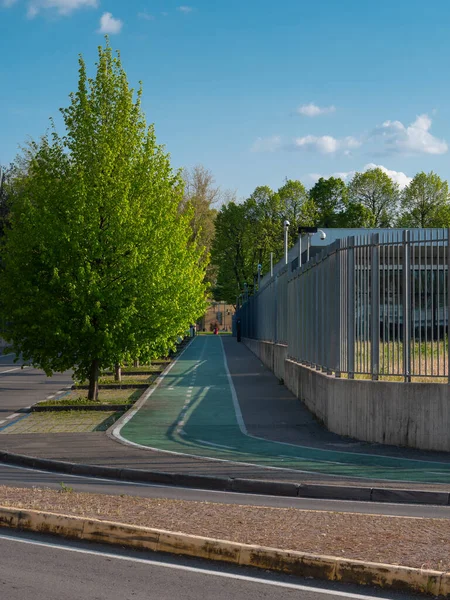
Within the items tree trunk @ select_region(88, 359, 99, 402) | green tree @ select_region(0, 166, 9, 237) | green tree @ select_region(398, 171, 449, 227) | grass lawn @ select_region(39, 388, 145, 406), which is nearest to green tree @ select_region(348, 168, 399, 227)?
green tree @ select_region(398, 171, 449, 227)

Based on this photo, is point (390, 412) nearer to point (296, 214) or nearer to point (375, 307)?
point (375, 307)

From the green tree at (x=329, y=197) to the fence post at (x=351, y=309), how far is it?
308 feet

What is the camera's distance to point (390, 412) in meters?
15.1

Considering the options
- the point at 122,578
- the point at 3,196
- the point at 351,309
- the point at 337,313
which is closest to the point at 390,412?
the point at 351,309


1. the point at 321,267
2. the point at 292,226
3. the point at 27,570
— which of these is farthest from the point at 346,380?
the point at 292,226

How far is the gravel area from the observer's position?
724 cm

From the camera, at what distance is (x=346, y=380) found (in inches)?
637

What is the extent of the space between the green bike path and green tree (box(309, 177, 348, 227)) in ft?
281

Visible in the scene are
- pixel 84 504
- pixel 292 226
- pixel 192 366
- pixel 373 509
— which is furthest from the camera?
pixel 292 226

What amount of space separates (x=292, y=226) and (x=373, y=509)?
9246 centimetres

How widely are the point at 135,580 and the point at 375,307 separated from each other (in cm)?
955

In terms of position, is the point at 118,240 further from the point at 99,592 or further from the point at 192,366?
the point at 192,366

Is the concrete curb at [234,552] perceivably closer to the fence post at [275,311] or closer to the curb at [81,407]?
the curb at [81,407]

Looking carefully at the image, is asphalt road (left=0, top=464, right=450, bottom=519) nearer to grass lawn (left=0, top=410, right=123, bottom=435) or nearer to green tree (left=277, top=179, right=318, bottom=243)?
grass lawn (left=0, top=410, right=123, bottom=435)
